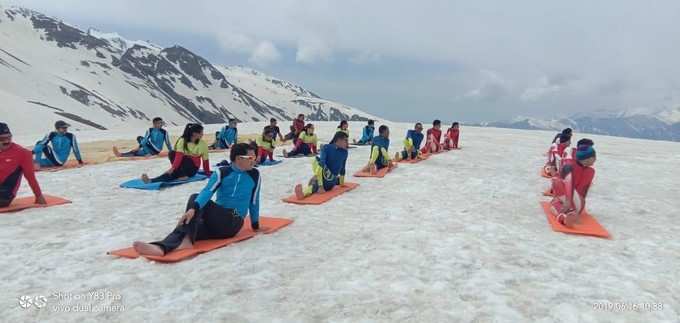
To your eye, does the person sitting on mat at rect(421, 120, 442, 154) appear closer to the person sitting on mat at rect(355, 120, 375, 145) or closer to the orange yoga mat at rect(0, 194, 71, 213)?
the person sitting on mat at rect(355, 120, 375, 145)

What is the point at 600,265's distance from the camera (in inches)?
278

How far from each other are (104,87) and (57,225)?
205m

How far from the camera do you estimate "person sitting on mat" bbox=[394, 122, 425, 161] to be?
20438 mm

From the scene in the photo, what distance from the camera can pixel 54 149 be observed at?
18.0 metres

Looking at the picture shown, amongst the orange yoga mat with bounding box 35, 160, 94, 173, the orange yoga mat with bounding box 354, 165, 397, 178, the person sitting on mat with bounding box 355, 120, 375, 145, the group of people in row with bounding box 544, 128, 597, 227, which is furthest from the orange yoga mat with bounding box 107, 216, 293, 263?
the person sitting on mat with bounding box 355, 120, 375, 145

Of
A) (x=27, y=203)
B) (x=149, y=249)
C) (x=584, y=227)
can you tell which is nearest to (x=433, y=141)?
(x=584, y=227)

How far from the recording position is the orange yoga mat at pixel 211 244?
7059mm

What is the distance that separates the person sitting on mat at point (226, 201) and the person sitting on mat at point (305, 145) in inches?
564

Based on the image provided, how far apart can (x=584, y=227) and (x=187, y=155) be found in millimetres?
12162

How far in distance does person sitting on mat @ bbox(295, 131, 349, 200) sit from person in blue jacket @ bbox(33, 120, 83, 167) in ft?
37.3

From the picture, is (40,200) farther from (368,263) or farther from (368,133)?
(368,133)

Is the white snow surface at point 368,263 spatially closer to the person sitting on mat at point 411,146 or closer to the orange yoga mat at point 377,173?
the orange yoga mat at point 377,173

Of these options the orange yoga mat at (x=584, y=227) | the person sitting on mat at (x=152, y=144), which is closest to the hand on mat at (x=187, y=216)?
the orange yoga mat at (x=584, y=227)

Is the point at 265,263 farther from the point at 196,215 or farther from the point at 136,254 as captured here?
the point at 136,254
